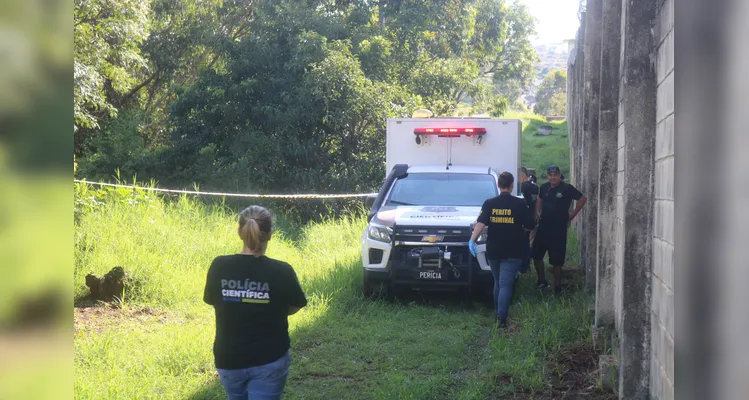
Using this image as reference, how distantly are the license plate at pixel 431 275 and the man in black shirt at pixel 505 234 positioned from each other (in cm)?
117

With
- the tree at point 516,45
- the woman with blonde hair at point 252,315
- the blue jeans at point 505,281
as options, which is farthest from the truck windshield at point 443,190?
the tree at point 516,45

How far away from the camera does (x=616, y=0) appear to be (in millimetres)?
7430

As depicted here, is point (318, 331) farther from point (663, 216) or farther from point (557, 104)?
point (557, 104)

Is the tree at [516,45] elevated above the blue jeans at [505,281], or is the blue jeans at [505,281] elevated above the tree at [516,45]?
the tree at [516,45]

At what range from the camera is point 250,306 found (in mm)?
4387

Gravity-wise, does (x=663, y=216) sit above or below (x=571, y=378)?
above

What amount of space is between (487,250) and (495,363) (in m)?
2.03

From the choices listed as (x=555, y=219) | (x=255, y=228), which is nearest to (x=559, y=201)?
(x=555, y=219)

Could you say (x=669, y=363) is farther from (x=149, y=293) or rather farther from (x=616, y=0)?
(x=149, y=293)

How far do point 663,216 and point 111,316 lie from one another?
6.99m

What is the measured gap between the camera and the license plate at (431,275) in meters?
9.97

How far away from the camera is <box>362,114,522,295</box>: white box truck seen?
1001 centimetres

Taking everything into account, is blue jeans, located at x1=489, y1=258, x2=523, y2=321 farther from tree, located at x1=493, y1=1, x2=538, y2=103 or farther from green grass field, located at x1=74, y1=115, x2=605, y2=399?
tree, located at x1=493, y1=1, x2=538, y2=103

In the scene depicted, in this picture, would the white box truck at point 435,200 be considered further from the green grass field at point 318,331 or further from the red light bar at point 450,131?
the green grass field at point 318,331
